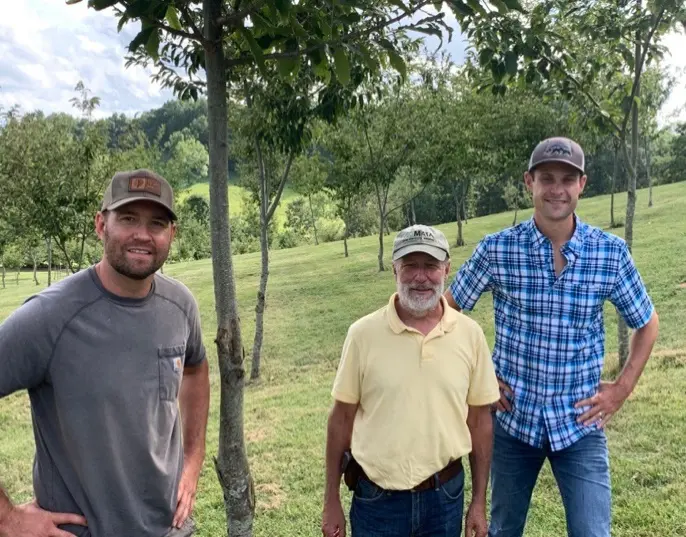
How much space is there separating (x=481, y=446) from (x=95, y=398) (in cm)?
175

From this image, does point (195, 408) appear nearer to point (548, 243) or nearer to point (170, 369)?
point (170, 369)

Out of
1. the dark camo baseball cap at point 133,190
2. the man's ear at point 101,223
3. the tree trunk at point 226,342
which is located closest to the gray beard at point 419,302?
the tree trunk at point 226,342

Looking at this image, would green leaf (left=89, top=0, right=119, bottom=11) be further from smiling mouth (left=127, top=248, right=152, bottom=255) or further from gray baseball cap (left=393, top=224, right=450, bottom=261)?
gray baseball cap (left=393, top=224, right=450, bottom=261)

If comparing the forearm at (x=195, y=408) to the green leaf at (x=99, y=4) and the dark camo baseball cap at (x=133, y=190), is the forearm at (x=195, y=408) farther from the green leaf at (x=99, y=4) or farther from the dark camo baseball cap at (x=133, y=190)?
the green leaf at (x=99, y=4)

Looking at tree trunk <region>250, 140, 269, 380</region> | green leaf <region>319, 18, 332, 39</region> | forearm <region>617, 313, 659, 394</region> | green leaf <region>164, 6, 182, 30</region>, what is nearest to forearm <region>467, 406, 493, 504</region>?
forearm <region>617, 313, 659, 394</region>

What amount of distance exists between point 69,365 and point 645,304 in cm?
270

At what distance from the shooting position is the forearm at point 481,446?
2.75 meters

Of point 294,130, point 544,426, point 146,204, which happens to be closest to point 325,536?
point 544,426

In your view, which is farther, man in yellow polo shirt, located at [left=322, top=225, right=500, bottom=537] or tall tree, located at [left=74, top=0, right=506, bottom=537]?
man in yellow polo shirt, located at [left=322, top=225, right=500, bottom=537]

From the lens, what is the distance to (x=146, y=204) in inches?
90.8

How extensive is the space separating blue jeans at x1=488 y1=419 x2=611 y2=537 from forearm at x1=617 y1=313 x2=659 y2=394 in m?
0.29

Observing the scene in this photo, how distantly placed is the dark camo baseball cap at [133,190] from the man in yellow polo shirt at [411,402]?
1049 mm

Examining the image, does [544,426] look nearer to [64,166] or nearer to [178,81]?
[178,81]

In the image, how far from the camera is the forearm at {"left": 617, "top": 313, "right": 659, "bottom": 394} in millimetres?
2924
